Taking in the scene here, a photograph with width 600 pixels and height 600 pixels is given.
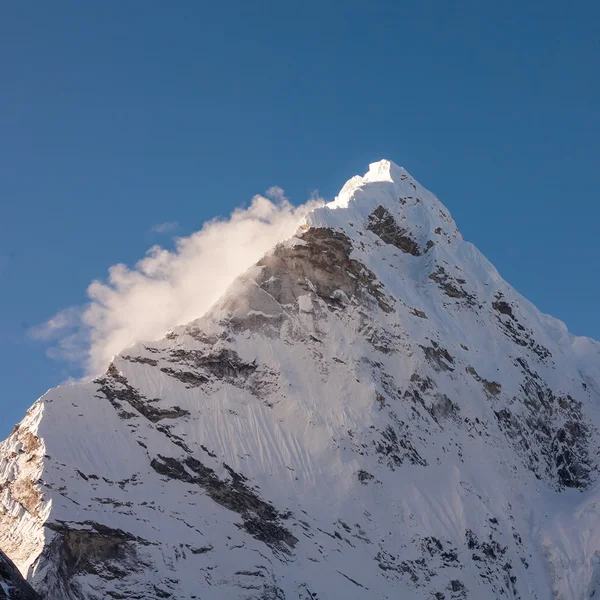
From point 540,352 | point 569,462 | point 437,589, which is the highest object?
point 540,352

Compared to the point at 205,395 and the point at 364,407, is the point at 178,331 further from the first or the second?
the point at 364,407

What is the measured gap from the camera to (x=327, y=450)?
12531cm

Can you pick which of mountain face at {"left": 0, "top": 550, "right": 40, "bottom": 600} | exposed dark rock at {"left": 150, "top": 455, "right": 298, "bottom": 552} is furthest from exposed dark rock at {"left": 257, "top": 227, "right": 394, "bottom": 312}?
mountain face at {"left": 0, "top": 550, "right": 40, "bottom": 600}

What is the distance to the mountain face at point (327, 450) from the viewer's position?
10875cm

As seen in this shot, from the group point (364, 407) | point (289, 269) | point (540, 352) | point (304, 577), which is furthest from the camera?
point (540, 352)

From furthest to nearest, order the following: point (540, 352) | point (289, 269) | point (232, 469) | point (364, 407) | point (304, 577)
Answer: point (540, 352)
point (289, 269)
point (364, 407)
point (232, 469)
point (304, 577)

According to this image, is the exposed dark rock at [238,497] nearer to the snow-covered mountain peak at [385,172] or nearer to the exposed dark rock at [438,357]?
the exposed dark rock at [438,357]

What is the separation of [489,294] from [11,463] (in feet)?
227

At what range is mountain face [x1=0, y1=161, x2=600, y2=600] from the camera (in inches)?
4281

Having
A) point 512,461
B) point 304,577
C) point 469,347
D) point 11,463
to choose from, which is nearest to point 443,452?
point 512,461

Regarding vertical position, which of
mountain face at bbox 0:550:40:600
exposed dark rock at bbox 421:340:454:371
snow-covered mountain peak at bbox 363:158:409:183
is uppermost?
snow-covered mountain peak at bbox 363:158:409:183

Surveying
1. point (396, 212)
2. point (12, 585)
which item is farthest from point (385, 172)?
point (12, 585)

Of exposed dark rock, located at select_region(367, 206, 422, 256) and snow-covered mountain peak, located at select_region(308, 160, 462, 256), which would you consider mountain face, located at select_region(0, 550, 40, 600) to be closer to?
snow-covered mountain peak, located at select_region(308, 160, 462, 256)

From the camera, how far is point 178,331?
428 feet
